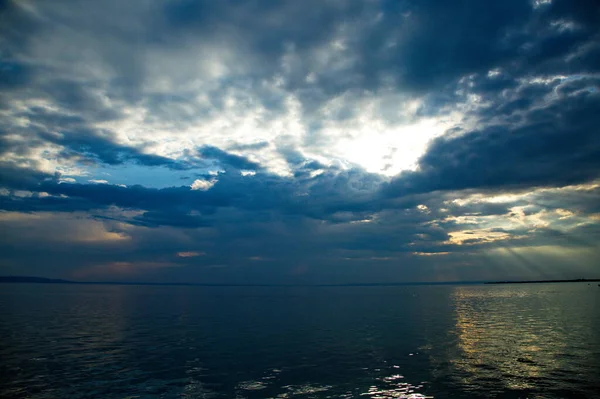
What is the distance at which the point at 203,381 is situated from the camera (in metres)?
31.8

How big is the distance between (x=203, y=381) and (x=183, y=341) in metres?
22.5

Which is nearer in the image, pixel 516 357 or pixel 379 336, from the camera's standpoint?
pixel 516 357

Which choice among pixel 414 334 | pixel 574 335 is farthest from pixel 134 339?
pixel 574 335

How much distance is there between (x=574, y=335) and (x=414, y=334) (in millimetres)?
23476

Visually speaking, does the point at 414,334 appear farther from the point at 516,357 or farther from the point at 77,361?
the point at 77,361

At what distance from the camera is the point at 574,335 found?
55438 millimetres

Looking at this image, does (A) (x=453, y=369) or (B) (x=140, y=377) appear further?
(A) (x=453, y=369)

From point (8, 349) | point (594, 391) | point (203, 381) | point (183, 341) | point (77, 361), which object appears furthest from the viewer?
point (183, 341)

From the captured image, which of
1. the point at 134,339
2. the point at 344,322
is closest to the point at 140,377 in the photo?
the point at 134,339

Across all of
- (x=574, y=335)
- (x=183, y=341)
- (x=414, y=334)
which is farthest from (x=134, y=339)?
(x=574, y=335)

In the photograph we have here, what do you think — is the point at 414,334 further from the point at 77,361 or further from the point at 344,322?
the point at 77,361

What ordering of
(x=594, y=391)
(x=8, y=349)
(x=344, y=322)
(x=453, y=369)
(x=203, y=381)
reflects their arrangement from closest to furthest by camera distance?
(x=594, y=391)
(x=203, y=381)
(x=453, y=369)
(x=8, y=349)
(x=344, y=322)

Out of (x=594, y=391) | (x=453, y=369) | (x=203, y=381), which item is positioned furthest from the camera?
(x=453, y=369)

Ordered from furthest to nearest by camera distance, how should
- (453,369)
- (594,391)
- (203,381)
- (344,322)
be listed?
(344,322) → (453,369) → (203,381) → (594,391)
